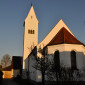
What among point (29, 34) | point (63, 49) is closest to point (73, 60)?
point (63, 49)

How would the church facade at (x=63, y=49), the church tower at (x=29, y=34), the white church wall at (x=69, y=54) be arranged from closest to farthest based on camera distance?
the white church wall at (x=69, y=54) < the church facade at (x=63, y=49) < the church tower at (x=29, y=34)

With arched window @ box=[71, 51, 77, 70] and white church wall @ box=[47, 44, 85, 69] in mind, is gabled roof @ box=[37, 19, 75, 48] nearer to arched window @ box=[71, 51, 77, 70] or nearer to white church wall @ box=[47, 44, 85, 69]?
white church wall @ box=[47, 44, 85, 69]

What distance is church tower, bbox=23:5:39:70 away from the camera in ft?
107

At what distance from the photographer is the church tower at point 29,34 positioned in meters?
32.7

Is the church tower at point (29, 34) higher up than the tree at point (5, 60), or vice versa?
the church tower at point (29, 34)

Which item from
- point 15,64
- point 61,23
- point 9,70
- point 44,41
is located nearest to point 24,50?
point 44,41

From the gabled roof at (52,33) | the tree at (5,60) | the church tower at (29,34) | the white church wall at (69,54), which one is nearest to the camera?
the white church wall at (69,54)

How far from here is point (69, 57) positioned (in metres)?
20.0

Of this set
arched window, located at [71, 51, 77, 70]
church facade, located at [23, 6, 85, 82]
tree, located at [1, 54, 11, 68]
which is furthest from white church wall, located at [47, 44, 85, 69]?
tree, located at [1, 54, 11, 68]

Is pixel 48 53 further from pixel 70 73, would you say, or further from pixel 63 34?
pixel 70 73

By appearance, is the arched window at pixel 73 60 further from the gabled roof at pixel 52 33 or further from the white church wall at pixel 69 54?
the gabled roof at pixel 52 33

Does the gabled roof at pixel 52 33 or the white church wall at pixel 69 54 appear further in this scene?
the gabled roof at pixel 52 33

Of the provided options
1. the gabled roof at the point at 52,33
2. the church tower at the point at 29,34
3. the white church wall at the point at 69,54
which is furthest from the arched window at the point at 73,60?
the church tower at the point at 29,34

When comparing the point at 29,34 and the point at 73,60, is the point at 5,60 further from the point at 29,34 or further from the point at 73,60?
the point at 73,60
